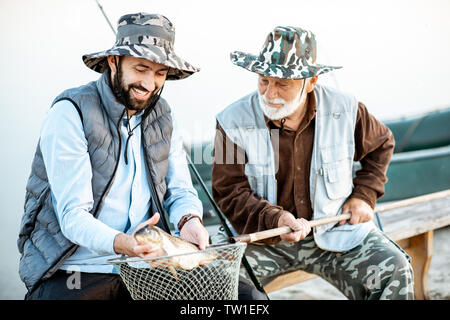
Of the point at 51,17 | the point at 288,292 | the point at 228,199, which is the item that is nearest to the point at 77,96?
the point at 228,199

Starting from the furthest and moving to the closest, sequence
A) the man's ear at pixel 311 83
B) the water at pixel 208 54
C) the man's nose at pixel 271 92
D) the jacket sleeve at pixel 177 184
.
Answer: the water at pixel 208 54 < the man's ear at pixel 311 83 < the man's nose at pixel 271 92 < the jacket sleeve at pixel 177 184

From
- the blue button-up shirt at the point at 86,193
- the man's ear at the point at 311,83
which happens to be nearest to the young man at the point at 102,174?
the blue button-up shirt at the point at 86,193

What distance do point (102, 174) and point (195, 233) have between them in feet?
1.50

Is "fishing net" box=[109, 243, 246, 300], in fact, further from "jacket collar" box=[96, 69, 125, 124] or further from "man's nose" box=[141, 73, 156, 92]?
"man's nose" box=[141, 73, 156, 92]

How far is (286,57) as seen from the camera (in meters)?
2.67

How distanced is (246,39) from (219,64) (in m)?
0.31

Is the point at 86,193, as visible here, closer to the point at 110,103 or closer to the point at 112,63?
the point at 110,103

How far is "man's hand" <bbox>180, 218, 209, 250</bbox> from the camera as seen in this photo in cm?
210

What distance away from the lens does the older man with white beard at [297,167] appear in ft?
8.95

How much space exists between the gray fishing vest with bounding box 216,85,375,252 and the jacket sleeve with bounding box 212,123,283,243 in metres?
0.04

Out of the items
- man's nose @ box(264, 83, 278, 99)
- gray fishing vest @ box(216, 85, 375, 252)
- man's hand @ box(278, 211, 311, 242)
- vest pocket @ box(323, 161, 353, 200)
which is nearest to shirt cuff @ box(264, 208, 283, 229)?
man's hand @ box(278, 211, 311, 242)

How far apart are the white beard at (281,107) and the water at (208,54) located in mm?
1167

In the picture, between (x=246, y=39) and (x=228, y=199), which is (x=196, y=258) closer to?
(x=228, y=199)

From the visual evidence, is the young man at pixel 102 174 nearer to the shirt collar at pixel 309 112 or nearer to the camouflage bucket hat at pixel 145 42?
the camouflage bucket hat at pixel 145 42
